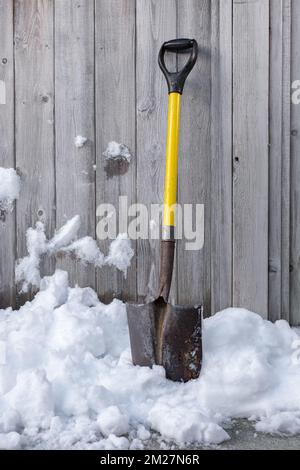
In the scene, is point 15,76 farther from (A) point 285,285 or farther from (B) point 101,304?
(A) point 285,285

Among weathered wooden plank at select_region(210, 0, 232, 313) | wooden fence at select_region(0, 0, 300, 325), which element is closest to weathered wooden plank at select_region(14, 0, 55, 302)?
wooden fence at select_region(0, 0, 300, 325)

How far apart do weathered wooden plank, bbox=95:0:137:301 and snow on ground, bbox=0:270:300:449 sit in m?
0.38

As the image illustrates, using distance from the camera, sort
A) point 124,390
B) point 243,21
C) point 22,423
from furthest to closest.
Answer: point 243,21, point 124,390, point 22,423

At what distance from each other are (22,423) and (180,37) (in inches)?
69.1

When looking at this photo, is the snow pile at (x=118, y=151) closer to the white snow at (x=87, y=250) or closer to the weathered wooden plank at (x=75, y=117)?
the weathered wooden plank at (x=75, y=117)

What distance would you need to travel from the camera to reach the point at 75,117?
201cm

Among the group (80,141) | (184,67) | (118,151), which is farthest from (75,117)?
(184,67)

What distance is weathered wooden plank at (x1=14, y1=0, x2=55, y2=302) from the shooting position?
2014 millimetres

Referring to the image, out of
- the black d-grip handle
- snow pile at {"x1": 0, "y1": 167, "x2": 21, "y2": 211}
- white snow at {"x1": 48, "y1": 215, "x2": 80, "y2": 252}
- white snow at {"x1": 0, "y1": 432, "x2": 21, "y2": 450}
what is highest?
the black d-grip handle

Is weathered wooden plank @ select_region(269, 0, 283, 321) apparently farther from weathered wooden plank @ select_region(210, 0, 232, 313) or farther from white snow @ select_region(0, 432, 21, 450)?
white snow @ select_region(0, 432, 21, 450)

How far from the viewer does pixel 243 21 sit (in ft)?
6.27

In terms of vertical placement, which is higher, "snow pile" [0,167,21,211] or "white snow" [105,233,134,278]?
"snow pile" [0,167,21,211]

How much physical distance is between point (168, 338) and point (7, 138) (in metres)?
1.27

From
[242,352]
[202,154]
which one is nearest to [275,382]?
[242,352]
